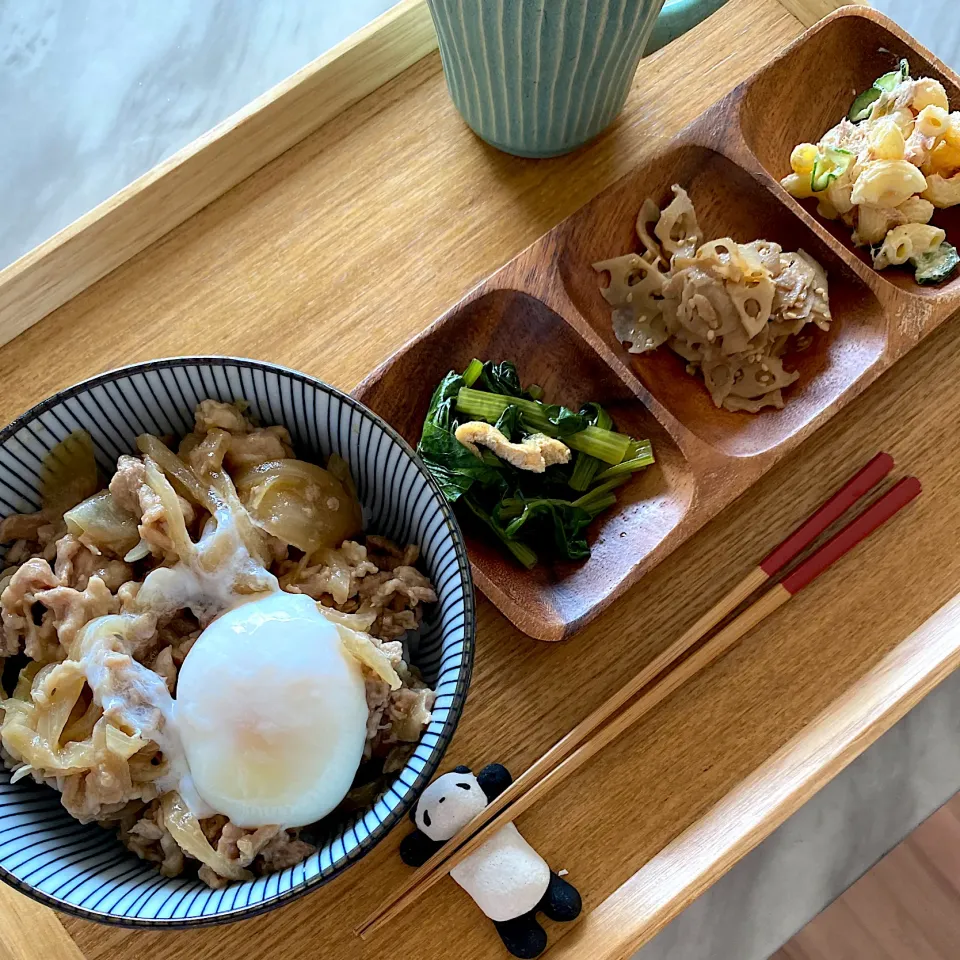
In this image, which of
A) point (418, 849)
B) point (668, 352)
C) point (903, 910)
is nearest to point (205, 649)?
point (418, 849)

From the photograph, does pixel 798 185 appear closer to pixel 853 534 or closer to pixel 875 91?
pixel 875 91

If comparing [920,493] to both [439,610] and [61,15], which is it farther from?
[61,15]

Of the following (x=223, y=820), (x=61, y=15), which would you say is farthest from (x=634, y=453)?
(x=61, y=15)

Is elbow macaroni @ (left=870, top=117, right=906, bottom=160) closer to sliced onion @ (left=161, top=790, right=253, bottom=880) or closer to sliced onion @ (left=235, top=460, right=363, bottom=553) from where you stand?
sliced onion @ (left=235, top=460, right=363, bottom=553)

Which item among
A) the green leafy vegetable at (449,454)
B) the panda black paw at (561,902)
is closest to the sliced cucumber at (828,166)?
the green leafy vegetable at (449,454)

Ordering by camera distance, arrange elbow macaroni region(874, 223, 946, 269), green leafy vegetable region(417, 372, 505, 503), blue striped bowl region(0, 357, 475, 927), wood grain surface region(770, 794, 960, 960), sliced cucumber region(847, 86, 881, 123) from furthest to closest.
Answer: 1. wood grain surface region(770, 794, 960, 960)
2. sliced cucumber region(847, 86, 881, 123)
3. elbow macaroni region(874, 223, 946, 269)
4. green leafy vegetable region(417, 372, 505, 503)
5. blue striped bowl region(0, 357, 475, 927)

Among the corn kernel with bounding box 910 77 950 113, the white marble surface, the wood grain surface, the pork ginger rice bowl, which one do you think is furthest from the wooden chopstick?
the white marble surface

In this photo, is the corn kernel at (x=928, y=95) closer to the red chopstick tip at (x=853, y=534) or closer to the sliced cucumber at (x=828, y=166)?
the sliced cucumber at (x=828, y=166)
